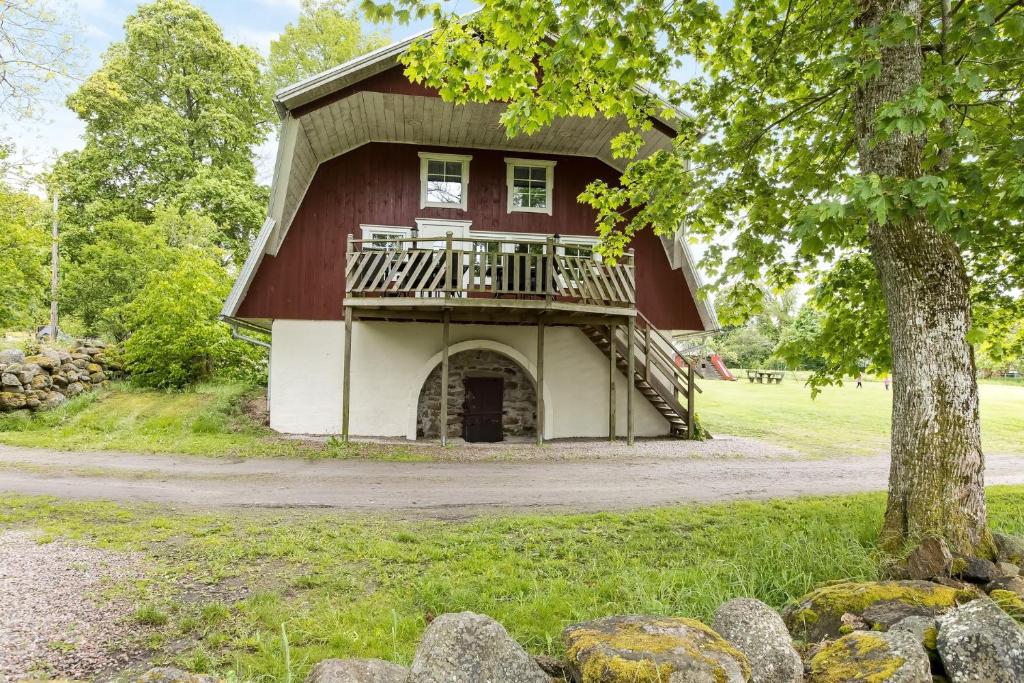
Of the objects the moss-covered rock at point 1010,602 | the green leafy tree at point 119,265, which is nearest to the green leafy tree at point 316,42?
the green leafy tree at point 119,265

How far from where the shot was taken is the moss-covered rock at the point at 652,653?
227 centimetres

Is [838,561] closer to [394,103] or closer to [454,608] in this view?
[454,608]

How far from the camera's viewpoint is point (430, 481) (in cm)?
859

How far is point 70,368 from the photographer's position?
14891 mm

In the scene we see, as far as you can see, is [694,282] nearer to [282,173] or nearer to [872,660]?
[282,173]

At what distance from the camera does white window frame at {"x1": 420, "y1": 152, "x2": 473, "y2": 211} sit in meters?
13.9

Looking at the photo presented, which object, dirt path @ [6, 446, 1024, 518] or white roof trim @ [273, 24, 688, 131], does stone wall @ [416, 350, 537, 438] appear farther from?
white roof trim @ [273, 24, 688, 131]

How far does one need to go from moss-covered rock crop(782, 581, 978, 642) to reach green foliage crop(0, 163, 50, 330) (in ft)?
58.4

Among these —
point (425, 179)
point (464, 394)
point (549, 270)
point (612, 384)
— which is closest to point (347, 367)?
point (464, 394)

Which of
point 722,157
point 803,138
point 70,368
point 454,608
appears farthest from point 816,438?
point 70,368

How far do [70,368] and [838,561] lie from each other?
57.5 ft

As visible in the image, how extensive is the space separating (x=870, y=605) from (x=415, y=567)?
10.5ft

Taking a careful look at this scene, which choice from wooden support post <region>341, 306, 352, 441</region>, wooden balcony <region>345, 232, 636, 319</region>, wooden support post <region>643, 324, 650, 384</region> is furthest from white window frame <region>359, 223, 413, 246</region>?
wooden support post <region>643, 324, 650, 384</region>

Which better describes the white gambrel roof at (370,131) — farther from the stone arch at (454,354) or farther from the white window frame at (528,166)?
the stone arch at (454,354)
